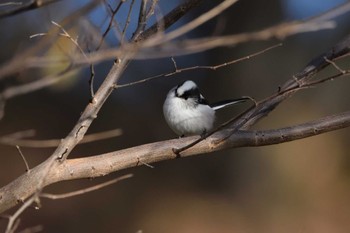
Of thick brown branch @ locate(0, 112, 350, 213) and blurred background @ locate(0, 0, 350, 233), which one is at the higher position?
blurred background @ locate(0, 0, 350, 233)

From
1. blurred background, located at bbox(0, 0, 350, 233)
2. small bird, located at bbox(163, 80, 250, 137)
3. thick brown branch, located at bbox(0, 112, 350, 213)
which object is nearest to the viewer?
thick brown branch, located at bbox(0, 112, 350, 213)

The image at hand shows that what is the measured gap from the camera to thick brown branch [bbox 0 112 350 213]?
2.02m

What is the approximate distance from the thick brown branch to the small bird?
959mm

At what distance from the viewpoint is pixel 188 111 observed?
10.9 feet

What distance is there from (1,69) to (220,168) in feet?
23.1

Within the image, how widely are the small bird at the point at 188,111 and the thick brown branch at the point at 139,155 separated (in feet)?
3.15

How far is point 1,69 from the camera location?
3.54ft

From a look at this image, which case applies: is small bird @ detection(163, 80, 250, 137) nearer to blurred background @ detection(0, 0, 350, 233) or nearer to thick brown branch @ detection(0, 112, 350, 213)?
thick brown branch @ detection(0, 112, 350, 213)

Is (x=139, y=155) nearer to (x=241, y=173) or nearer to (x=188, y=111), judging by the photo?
(x=188, y=111)

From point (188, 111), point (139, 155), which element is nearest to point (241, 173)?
point (188, 111)

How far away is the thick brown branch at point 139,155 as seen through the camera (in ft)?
6.63

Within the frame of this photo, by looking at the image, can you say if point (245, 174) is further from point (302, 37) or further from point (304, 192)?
point (302, 37)

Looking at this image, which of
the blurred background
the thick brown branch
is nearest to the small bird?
the thick brown branch

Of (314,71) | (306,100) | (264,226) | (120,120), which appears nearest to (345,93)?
(306,100)
